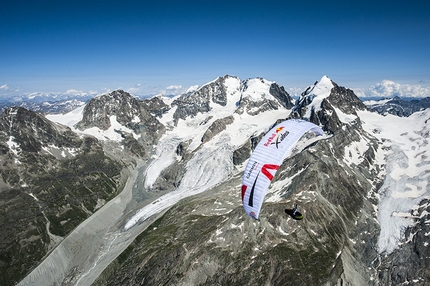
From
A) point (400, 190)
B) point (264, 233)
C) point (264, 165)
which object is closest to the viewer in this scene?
point (264, 165)

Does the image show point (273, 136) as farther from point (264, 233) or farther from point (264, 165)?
point (264, 233)

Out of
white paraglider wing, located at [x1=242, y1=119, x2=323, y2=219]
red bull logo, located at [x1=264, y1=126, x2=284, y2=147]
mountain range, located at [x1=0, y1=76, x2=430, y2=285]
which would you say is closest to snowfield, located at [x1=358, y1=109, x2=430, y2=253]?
mountain range, located at [x1=0, y1=76, x2=430, y2=285]

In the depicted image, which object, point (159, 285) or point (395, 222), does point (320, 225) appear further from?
point (159, 285)

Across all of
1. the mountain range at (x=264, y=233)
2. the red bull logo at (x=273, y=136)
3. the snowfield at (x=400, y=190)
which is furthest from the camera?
the snowfield at (x=400, y=190)

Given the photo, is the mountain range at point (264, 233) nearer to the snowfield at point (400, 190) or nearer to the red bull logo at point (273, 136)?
the snowfield at point (400, 190)

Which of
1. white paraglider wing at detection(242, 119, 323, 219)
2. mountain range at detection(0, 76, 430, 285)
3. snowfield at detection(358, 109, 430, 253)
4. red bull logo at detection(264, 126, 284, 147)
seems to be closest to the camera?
white paraglider wing at detection(242, 119, 323, 219)

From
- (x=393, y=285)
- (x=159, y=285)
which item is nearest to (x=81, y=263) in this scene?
(x=159, y=285)

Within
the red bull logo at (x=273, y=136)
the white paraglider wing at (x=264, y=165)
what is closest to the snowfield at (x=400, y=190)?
the red bull logo at (x=273, y=136)

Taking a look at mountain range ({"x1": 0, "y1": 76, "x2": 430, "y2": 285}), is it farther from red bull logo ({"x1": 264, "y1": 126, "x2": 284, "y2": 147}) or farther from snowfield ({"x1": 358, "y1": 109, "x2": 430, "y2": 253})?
red bull logo ({"x1": 264, "y1": 126, "x2": 284, "y2": 147})

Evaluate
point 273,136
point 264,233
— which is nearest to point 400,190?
point 264,233
